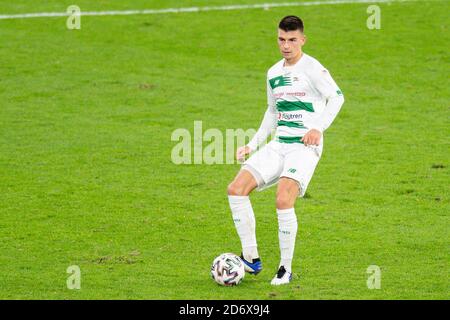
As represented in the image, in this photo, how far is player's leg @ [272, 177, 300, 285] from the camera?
34.5ft

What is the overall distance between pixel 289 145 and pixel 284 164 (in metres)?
0.25

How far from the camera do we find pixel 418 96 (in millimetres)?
20031

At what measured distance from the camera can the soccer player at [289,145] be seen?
35.0 ft

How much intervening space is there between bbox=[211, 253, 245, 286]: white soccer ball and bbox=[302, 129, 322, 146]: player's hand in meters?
1.50

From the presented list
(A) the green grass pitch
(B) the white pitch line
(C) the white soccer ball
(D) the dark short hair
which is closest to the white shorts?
(C) the white soccer ball

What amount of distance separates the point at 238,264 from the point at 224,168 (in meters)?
5.85

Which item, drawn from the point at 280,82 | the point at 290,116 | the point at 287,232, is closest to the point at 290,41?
the point at 280,82

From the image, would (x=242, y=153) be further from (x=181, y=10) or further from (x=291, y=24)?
(x=181, y=10)

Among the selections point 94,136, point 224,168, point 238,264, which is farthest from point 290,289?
point 94,136

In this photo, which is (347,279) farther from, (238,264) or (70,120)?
(70,120)

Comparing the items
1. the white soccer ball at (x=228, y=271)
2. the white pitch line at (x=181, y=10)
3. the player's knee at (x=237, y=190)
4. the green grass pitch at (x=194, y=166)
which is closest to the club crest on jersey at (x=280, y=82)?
the player's knee at (x=237, y=190)

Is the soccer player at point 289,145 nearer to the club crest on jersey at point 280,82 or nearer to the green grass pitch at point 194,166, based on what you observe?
the club crest on jersey at point 280,82

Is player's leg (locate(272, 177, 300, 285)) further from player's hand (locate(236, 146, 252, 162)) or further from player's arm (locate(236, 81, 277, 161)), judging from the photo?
player's arm (locate(236, 81, 277, 161))

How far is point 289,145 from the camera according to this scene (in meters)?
11.0
